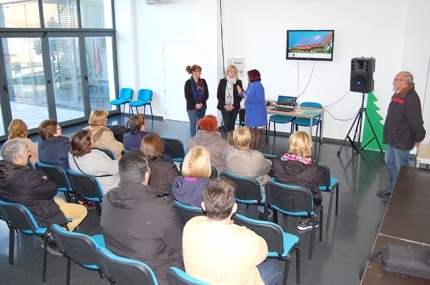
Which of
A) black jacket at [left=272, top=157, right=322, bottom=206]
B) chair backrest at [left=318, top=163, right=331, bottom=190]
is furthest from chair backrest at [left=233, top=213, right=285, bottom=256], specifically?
chair backrest at [left=318, top=163, right=331, bottom=190]

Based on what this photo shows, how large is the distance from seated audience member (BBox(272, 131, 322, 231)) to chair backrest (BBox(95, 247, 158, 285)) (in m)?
1.93

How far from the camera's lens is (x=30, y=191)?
342 centimetres

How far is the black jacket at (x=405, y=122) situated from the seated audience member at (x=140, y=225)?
343 centimetres

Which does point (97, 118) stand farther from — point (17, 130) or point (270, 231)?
point (270, 231)

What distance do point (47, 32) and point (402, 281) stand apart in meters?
8.68

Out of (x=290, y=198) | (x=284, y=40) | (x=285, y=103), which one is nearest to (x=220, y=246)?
(x=290, y=198)

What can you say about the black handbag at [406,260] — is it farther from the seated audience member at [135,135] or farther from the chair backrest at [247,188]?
the seated audience member at [135,135]

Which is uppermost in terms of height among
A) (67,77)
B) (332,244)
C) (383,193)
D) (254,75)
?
(254,75)

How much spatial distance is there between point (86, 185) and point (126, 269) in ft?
6.18

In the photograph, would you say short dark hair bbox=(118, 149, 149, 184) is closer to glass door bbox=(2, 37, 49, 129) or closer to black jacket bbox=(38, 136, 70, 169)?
black jacket bbox=(38, 136, 70, 169)

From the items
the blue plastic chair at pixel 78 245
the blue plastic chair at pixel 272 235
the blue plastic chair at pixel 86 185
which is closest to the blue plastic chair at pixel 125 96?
the blue plastic chair at pixel 86 185

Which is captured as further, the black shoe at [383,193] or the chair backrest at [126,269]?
the black shoe at [383,193]

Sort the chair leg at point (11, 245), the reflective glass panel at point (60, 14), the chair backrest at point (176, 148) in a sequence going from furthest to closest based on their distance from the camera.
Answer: the reflective glass panel at point (60, 14)
the chair backrest at point (176, 148)
the chair leg at point (11, 245)

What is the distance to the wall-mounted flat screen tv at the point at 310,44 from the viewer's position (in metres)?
7.48
